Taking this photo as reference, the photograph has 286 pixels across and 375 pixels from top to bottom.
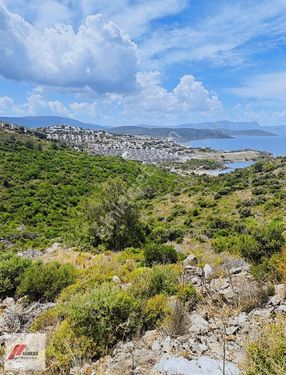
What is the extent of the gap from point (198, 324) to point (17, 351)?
2.75m

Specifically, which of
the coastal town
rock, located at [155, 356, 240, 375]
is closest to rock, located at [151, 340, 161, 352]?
rock, located at [155, 356, 240, 375]

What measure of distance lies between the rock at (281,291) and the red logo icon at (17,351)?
427 centimetres

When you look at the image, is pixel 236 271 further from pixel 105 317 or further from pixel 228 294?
pixel 105 317

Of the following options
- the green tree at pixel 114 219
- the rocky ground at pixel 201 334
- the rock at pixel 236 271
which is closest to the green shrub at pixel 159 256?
the rock at pixel 236 271

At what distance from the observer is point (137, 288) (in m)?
6.23

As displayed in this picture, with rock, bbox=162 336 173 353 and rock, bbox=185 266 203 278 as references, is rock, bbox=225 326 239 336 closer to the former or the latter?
rock, bbox=162 336 173 353

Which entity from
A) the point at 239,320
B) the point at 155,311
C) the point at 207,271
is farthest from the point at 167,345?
the point at 207,271

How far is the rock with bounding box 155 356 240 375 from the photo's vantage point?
12.5 feet

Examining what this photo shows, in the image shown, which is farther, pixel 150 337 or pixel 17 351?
pixel 150 337

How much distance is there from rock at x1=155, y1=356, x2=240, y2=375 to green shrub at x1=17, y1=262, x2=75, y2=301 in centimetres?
393

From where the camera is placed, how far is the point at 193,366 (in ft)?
13.1

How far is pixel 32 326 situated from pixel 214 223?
Answer: 21.8m

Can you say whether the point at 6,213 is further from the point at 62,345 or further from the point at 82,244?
the point at 62,345

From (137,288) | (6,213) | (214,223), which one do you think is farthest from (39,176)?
(137,288)
